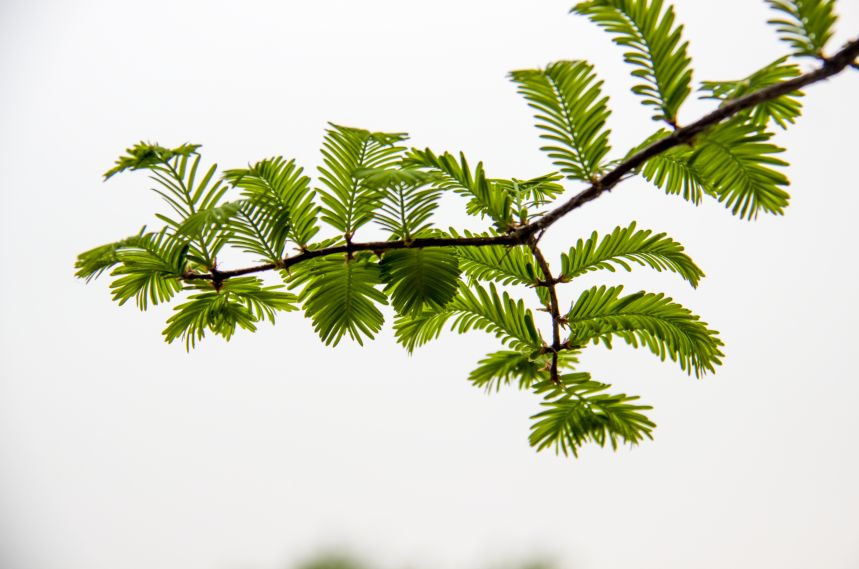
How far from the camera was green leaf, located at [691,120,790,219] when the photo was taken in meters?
0.44

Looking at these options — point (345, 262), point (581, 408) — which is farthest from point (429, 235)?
point (581, 408)

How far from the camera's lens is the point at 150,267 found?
516mm

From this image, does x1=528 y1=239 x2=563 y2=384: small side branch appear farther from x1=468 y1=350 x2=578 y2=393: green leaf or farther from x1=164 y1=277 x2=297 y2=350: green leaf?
x1=164 y1=277 x2=297 y2=350: green leaf

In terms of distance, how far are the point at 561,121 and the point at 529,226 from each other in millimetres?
82

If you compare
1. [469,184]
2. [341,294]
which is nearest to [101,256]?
[341,294]

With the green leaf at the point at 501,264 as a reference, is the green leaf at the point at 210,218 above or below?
above

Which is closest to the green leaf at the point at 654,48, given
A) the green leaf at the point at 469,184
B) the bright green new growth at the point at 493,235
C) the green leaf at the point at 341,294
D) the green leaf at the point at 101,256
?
the bright green new growth at the point at 493,235

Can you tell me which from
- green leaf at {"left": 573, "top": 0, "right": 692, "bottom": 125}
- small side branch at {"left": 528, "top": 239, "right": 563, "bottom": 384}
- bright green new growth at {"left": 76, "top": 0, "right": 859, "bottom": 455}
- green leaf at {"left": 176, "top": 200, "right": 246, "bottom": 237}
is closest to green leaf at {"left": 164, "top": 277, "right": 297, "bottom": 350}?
bright green new growth at {"left": 76, "top": 0, "right": 859, "bottom": 455}

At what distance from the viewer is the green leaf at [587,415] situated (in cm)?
51

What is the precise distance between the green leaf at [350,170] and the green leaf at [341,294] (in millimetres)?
28

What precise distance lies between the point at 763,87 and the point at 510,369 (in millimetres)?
264

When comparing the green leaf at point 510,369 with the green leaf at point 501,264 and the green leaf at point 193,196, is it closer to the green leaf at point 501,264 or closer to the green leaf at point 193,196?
Answer: the green leaf at point 501,264

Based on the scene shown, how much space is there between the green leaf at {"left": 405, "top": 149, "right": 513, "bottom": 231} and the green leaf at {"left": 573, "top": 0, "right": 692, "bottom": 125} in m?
0.13

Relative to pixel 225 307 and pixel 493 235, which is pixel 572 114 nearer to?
pixel 493 235
